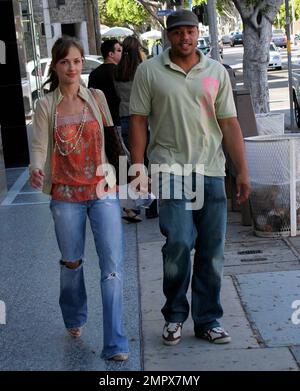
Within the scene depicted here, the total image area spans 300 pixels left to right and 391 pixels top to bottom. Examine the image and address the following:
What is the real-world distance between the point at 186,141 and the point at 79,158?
61cm

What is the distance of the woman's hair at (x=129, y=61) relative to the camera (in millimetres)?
8617

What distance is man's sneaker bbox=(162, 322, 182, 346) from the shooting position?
5160 millimetres

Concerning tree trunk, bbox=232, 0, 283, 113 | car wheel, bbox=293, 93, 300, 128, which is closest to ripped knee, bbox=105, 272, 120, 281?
tree trunk, bbox=232, 0, 283, 113

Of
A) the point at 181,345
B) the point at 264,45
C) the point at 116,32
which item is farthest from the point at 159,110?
the point at 116,32

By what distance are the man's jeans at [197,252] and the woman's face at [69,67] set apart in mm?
879

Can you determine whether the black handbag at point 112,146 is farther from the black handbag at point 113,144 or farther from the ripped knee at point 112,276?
the ripped knee at point 112,276

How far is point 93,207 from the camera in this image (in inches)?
195

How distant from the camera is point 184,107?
491 cm

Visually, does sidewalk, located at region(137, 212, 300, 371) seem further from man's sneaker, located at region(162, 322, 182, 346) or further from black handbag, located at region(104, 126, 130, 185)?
black handbag, located at region(104, 126, 130, 185)

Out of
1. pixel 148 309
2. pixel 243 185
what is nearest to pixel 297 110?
pixel 148 309

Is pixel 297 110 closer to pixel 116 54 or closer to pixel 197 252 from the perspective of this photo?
pixel 116 54

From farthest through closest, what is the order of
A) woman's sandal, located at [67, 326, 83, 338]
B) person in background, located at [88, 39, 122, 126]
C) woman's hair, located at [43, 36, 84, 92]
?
person in background, located at [88, 39, 122, 126], woman's sandal, located at [67, 326, 83, 338], woman's hair, located at [43, 36, 84, 92]

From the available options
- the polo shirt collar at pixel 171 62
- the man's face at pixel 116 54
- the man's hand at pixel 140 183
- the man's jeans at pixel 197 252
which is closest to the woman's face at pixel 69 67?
the polo shirt collar at pixel 171 62
